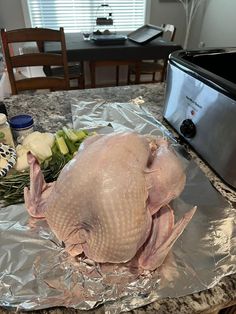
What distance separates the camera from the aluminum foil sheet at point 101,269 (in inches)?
16.4

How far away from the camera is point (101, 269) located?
45cm

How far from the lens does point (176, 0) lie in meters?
3.21

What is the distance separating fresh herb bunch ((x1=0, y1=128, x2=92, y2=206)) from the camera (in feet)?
1.94

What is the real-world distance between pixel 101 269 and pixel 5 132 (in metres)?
0.42

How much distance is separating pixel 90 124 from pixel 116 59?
1.72 m

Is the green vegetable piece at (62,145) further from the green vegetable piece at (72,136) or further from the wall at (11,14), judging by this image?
the wall at (11,14)

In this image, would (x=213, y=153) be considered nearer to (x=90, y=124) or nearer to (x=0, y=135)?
(x=90, y=124)

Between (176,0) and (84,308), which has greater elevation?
(176,0)

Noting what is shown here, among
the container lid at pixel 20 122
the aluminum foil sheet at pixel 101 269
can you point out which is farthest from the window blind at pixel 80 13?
the aluminum foil sheet at pixel 101 269

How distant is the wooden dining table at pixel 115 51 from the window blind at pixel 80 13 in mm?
873

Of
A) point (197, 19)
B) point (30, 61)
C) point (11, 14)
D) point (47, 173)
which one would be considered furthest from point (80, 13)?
point (47, 173)

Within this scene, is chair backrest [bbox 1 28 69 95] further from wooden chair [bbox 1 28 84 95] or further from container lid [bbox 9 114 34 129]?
container lid [bbox 9 114 34 129]

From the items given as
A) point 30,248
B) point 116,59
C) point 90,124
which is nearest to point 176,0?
point 116,59

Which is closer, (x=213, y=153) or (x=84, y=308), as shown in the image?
(x=84, y=308)
